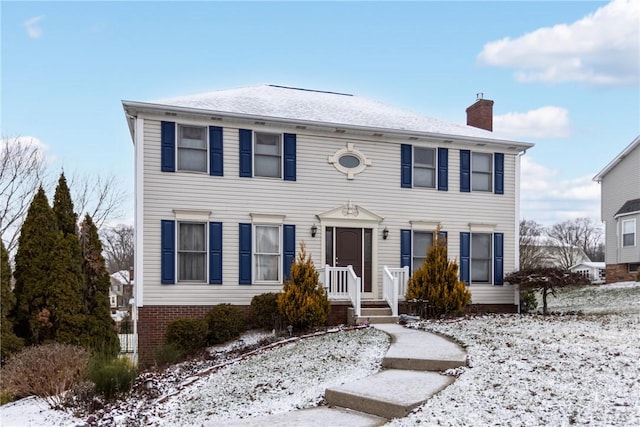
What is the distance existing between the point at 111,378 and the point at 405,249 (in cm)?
868

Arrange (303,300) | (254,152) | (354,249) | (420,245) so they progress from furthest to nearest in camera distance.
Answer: (420,245) → (354,249) → (254,152) → (303,300)

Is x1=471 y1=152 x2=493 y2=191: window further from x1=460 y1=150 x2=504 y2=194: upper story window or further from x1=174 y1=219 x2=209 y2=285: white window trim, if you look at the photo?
x1=174 y1=219 x2=209 y2=285: white window trim

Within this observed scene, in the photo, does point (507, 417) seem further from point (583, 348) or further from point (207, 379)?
point (207, 379)

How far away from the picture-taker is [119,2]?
37.4ft

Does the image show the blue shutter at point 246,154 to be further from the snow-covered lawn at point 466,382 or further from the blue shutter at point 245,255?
the snow-covered lawn at point 466,382

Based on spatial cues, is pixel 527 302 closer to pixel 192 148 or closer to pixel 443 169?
pixel 443 169

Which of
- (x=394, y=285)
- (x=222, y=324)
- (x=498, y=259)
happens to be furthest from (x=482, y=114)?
(x=222, y=324)

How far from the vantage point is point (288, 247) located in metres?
13.3

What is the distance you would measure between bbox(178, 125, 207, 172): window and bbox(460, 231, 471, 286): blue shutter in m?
7.18

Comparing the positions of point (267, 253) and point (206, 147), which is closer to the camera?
point (206, 147)

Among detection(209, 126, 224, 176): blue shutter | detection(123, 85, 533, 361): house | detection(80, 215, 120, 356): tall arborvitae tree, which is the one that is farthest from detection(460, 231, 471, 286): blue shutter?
detection(80, 215, 120, 356): tall arborvitae tree

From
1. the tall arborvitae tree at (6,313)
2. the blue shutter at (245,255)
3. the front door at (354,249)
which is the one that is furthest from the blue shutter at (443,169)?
the tall arborvitae tree at (6,313)

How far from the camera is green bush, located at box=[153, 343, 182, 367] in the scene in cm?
1070

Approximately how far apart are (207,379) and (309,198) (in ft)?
20.5
